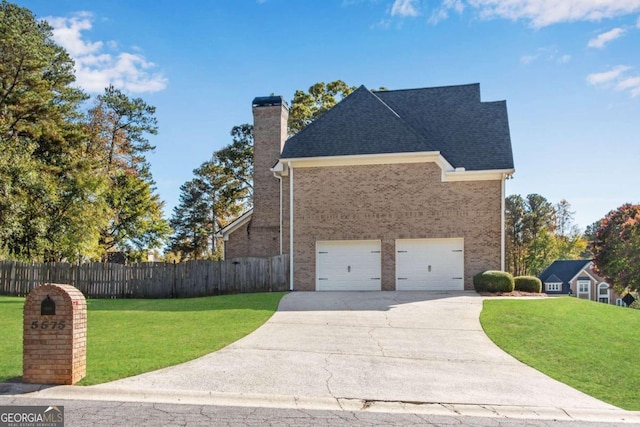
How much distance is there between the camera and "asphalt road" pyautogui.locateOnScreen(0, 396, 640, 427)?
5.75 metres

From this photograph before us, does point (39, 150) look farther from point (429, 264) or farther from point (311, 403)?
point (311, 403)

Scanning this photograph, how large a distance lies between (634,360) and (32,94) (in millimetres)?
30331

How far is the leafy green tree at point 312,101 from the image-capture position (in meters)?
37.1

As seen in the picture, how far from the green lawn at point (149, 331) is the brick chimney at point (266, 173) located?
5658 millimetres

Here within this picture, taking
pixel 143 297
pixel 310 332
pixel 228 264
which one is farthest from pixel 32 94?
pixel 310 332

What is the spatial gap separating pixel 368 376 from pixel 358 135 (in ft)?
47.7

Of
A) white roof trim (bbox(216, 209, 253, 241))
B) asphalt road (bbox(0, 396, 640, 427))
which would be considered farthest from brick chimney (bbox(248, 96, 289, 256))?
asphalt road (bbox(0, 396, 640, 427))

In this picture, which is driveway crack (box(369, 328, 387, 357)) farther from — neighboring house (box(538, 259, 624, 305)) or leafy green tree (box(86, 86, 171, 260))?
neighboring house (box(538, 259, 624, 305))

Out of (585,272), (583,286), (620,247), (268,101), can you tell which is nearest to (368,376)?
(268,101)

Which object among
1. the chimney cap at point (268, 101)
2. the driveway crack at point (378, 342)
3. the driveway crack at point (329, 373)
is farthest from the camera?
the chimney cap at point (268, 101)

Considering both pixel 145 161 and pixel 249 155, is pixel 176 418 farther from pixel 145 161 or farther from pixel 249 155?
pixel 145 161

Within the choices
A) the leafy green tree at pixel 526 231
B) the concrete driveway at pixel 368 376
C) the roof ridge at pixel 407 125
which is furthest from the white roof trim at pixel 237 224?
the leafy green tree at pixel 526 231

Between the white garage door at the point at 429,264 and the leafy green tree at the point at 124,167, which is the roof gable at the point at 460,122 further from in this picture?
the leafy green tree at the point at 124,167

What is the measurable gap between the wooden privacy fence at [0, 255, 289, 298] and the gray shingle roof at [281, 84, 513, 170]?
5.07m
